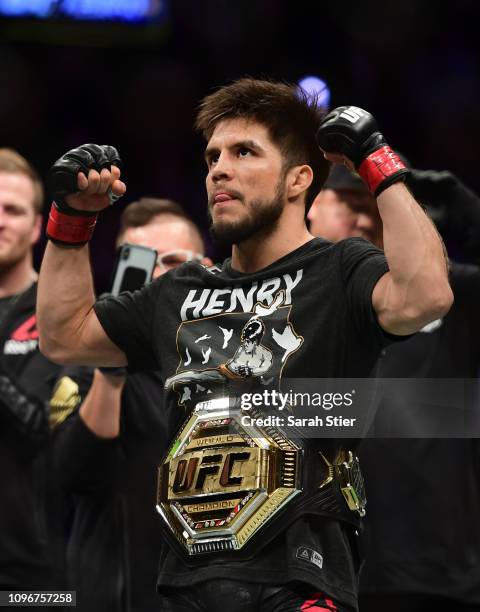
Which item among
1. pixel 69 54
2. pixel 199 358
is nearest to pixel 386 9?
pixel 69 54

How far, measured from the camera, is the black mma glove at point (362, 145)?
2205 millimetres

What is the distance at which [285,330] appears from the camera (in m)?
2.29

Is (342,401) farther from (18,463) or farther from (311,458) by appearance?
(18,463)

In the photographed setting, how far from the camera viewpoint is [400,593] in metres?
3.16

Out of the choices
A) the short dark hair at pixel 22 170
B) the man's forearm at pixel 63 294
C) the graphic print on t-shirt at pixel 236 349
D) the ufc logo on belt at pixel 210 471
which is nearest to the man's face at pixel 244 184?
the graphic print on t-shirt at pixel 236 349

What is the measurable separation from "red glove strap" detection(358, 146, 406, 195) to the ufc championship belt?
541 mm

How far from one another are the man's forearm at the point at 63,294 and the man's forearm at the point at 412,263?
0.78 metres

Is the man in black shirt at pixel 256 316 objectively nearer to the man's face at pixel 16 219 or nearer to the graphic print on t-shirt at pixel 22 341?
the graphic print on t-shirt at pixel 22 341

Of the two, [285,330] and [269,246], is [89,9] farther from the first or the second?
[285,330]

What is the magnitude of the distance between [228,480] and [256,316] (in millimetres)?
360

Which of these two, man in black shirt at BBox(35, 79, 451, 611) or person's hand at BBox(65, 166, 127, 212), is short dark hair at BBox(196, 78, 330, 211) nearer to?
man in black shirt at BBox(35, 79, 451, 611)

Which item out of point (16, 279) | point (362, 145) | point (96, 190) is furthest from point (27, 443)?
point (362, 145)

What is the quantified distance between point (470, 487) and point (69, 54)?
13.0ft

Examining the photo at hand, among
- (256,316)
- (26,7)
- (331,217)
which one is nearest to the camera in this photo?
(256,316)
